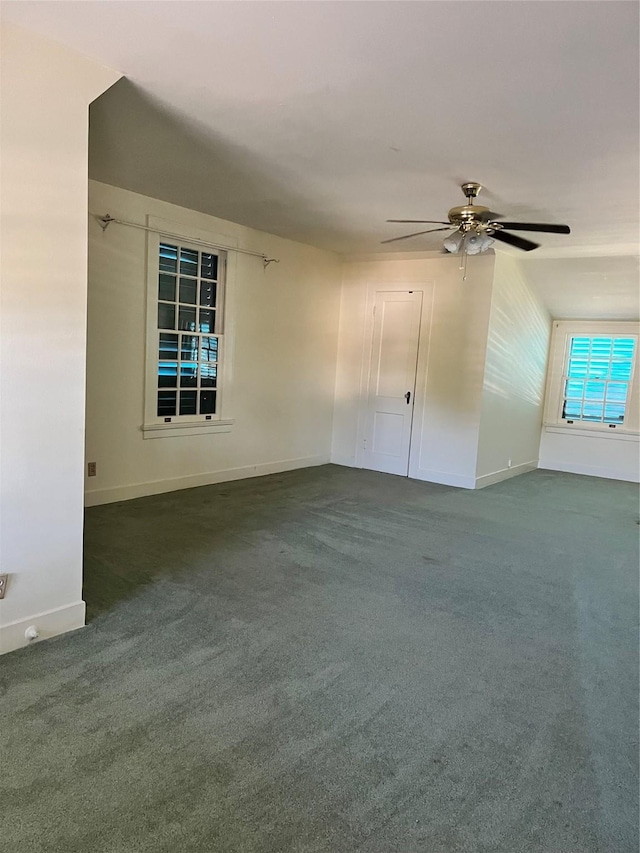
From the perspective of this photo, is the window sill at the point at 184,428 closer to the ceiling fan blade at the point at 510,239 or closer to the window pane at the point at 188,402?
the window pane at the point at 188,402

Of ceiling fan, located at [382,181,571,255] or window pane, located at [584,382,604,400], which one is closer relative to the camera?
ceiling fan, located at [382,181,571,255]

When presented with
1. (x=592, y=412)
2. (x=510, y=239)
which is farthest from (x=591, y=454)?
(x=510, y=239)

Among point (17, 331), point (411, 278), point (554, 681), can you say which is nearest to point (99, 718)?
point (17, 331)

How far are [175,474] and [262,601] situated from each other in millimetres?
2433

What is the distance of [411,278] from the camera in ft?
20.0

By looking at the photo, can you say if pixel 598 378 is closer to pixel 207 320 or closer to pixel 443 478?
pixel 443 478

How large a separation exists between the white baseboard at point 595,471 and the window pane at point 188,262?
5.28 metres

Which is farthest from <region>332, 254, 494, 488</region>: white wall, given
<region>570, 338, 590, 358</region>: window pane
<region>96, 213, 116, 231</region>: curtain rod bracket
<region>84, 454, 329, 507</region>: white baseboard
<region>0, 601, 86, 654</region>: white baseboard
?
<region>0, 601, 86, 654</region>: white baseboard

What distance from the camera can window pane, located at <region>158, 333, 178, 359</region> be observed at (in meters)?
4.80

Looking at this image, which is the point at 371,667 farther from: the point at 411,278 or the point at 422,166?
the point at 411,278

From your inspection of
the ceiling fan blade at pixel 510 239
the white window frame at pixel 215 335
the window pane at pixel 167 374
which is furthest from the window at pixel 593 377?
the window pane at pixel 167 374

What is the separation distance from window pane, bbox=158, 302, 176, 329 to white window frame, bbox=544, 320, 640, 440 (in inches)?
200

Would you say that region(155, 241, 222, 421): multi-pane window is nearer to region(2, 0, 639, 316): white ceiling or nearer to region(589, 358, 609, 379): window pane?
region(2, 0, 639, 316): white ceiling

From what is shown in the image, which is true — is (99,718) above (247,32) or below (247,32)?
below
